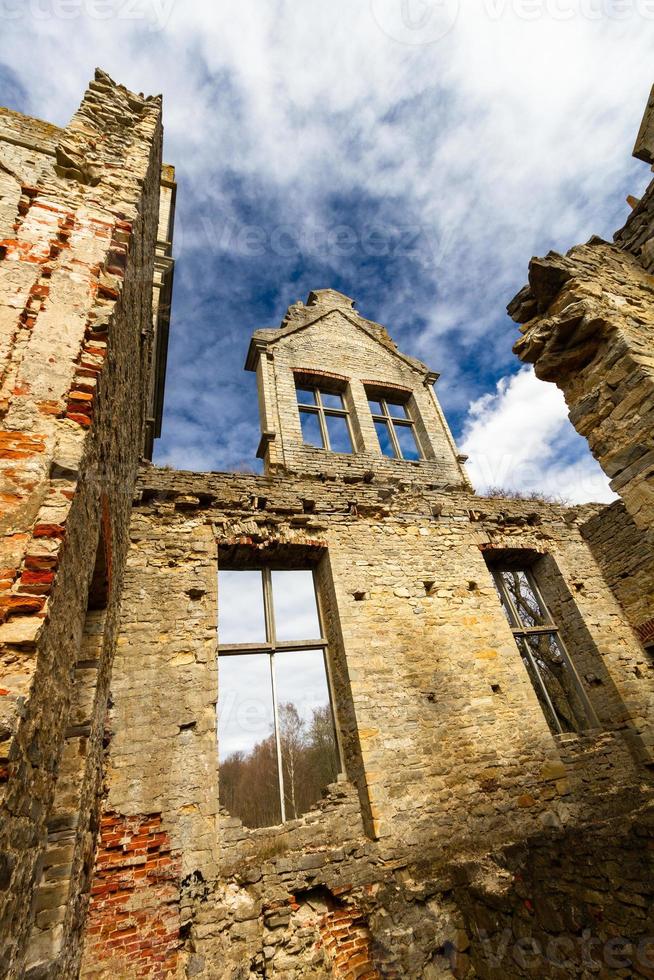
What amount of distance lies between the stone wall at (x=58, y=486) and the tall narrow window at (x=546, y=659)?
5.95 metres

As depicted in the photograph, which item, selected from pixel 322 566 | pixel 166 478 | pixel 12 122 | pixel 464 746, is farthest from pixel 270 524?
pixel 12 122

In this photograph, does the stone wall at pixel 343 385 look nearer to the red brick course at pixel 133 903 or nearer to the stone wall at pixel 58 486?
the stone wall at pixel 58 486

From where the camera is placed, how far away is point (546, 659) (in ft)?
22.7

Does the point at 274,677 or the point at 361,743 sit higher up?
the point at 274,677

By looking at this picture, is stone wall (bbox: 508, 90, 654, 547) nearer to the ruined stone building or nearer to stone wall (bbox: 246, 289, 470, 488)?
the ruined stone building

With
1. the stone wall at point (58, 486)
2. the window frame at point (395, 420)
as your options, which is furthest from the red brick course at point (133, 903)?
the window frame at point (395, 420)

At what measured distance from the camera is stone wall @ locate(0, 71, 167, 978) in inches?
72.9

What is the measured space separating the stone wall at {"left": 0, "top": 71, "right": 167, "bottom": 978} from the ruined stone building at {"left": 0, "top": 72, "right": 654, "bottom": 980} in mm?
20

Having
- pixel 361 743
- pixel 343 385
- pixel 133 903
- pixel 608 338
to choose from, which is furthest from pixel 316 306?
pixel 133 903

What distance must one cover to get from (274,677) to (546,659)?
4519 millimetres

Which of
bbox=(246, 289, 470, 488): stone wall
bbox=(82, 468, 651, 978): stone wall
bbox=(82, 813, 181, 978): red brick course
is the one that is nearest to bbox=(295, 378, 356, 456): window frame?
bbox=(246, 289, 470, 488): stone wall

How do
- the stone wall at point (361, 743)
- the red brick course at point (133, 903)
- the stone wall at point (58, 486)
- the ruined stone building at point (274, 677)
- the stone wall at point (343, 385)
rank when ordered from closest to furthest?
1. the stone wall at point (58, 486)
2. the ruined stone building at point (274, 677)
3. the red brick course at point (133, 903)
4. the stone wall at point (361, 743)
5. the stone wall at point (343, 385)

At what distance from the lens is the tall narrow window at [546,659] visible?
255 inches

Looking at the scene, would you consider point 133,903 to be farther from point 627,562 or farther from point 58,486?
point 627,562
